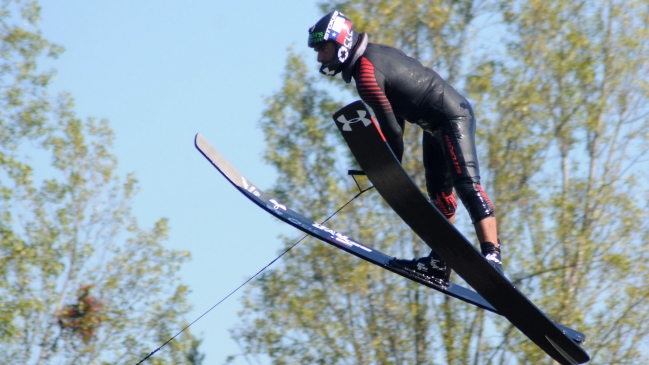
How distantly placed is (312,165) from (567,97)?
3.98m

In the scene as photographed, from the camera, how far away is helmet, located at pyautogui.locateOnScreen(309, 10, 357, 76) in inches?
251

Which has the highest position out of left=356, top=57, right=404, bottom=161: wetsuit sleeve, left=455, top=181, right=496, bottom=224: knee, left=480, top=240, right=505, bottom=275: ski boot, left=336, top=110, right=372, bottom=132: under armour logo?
left=356, top=57, right=404, bottom=161: wetsuit sleeve

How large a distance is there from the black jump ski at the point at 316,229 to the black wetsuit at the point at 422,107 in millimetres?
661

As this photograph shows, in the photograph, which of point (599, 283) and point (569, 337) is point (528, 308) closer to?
point (569, 337)

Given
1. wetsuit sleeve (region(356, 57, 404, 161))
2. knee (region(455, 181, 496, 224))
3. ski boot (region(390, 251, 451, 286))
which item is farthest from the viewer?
ski boot (region(390, 251, 451, 286))

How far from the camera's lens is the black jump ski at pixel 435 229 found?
604cm

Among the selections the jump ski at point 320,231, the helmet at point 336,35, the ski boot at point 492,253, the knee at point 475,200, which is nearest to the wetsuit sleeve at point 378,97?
the helmet at point 336,35

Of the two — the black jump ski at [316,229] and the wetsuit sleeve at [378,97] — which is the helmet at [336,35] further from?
the black jump ski at [316,229]

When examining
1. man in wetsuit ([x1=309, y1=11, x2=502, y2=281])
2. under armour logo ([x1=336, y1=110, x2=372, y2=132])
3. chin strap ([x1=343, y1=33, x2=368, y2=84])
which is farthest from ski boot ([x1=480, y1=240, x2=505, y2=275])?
chin strap ([x1=343, y1=33, x2=368, y2=84])

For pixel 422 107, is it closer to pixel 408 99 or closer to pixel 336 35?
pixel 408 99

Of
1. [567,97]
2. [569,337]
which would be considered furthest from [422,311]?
[569,337]

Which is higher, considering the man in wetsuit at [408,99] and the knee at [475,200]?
the man in wetsuit at [408,99]

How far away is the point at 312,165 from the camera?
14.9 m

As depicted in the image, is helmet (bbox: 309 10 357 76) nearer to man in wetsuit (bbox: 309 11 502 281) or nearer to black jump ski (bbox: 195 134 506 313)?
man in wetsuit (bbox: 309 11 502 281)
